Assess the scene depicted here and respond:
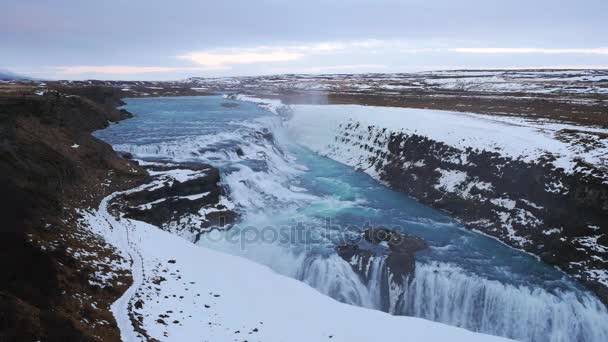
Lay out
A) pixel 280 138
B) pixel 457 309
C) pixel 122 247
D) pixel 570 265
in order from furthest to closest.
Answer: pixel 280 138
pixel 570 265
pixel 457 309
pixel 122 247

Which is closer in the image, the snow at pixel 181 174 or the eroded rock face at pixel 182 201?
the eroded rock face at pixel 182 201

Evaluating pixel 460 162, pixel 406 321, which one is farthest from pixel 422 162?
pixel 406 321

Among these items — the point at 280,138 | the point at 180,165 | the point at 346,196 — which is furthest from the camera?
the point at 280,138

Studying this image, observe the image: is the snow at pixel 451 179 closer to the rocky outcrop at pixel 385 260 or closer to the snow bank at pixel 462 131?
the snow bank at pixel 462 131

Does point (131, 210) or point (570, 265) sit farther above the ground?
point (131, 210)

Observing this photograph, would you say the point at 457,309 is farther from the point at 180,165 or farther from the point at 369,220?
the point at 180,165

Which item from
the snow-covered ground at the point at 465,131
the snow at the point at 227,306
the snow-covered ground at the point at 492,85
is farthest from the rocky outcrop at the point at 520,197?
the snow-covered ground at the point at 492,85

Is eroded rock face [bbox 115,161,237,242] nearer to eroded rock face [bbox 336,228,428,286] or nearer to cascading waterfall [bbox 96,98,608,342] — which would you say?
cascading waterfall [bbox 96,98,608,342]
